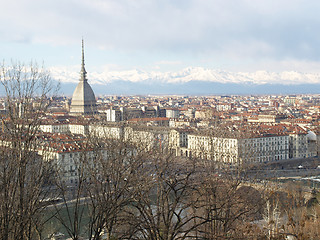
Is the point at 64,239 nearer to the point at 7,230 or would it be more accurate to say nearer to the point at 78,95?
the point at 7,230

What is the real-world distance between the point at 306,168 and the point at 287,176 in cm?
338

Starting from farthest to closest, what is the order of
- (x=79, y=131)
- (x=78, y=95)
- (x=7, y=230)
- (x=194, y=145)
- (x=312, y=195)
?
1. (x=78, y=95)
2. (x=79, y=131)
3. (x=194, y=145)
4. (x=312, y=195)
5. (x=7, y=230)

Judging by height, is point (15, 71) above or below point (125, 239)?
above

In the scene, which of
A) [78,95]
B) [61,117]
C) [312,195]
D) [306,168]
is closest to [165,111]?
[78,95]

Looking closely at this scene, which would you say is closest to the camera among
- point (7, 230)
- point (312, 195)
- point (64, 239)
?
point (7, 230)

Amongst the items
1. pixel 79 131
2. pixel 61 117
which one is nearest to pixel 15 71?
pixel 79 131

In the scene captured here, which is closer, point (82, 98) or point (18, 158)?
point (18, 158)

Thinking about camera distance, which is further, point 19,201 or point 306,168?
point 306,168

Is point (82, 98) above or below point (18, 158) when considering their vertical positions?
below

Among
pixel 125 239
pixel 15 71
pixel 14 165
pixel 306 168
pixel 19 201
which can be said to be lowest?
pixel 306 168

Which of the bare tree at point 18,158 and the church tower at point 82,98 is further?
the church tower at point 82,98

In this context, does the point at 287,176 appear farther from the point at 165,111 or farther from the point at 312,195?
the point at 165,111

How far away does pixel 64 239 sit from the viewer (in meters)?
15.4

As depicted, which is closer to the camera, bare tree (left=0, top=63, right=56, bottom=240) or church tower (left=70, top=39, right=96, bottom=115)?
bare tree (left=0, top=63, right=56, bottom=240)
